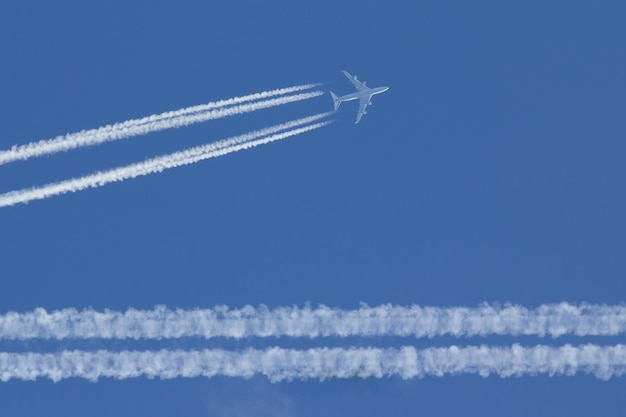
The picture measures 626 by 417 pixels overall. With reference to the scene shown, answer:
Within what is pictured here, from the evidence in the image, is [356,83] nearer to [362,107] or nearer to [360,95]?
[360,95]

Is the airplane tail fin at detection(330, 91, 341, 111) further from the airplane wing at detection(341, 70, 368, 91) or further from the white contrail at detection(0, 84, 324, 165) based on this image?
the airplane wing at detection(341, 70, 368, 91)

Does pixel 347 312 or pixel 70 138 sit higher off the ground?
pixel 70 138

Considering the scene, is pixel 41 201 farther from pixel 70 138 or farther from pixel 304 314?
pixel 304 314

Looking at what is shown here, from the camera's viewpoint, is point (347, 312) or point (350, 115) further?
point (350, 115)

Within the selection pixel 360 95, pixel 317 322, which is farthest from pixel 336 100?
pixel 317 322

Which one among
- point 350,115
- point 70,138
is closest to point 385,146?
point 350,115
